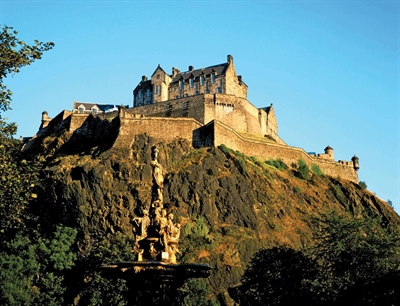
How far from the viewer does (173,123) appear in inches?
2847

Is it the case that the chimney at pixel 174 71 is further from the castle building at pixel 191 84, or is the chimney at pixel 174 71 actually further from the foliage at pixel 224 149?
the foliage at pixel 224 149

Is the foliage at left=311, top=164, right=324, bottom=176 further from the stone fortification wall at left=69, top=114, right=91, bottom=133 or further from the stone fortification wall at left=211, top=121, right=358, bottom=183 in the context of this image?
the stone fortification wall at left=69, top=114, right=91, bottom=133

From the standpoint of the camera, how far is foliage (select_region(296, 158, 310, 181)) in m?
76.6

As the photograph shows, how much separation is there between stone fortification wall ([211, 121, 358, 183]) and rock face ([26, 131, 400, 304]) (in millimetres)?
2838

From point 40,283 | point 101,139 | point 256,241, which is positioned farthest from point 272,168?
point 40,283

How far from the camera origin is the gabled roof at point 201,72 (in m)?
94.8

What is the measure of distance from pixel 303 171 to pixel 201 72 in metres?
→ 29.6

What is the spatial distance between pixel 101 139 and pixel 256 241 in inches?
1122

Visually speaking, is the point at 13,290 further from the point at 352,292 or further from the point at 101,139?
the point at 101,139

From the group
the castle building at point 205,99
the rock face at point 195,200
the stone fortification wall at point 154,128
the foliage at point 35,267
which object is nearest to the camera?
the foliage at point 35,267

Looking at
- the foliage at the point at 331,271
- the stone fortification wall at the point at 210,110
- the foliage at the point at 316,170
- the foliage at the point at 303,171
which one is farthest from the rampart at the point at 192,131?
the foliage at the point at 331,271

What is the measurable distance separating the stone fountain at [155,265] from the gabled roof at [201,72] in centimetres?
7543

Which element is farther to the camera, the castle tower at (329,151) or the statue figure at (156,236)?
the castle tower at (329,151)

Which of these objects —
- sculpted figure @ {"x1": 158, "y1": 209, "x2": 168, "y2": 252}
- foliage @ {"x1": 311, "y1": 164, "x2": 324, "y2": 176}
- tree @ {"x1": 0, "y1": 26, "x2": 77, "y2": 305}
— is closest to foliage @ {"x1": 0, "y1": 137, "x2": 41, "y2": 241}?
tree @ {"x1": 0, "y1": 26, "x2": 77, "y2": 305}
